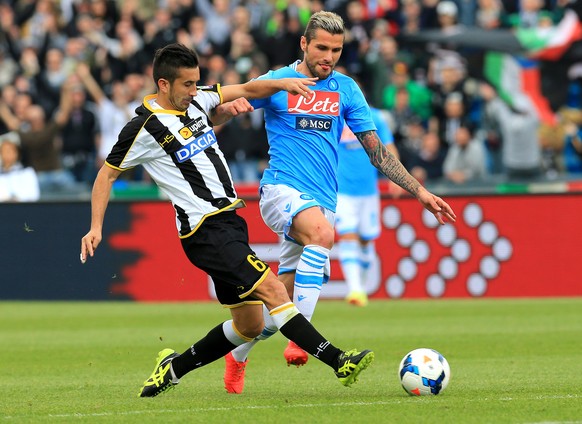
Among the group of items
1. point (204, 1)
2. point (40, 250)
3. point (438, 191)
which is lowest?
point (40, 250)

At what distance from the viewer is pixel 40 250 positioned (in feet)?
57.0

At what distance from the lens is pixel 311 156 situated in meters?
8.63

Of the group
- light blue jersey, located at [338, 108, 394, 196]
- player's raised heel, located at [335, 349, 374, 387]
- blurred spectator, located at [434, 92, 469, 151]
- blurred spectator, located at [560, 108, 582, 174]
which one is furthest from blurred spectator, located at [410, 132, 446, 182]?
player's raised heel, located at [335, 349, 374, 387]

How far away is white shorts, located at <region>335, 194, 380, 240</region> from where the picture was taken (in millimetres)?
15609

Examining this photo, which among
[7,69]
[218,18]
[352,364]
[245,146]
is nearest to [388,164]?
[352,364]

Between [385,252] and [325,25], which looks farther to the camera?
[385,252]

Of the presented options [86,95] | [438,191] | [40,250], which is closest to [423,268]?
[438,191]

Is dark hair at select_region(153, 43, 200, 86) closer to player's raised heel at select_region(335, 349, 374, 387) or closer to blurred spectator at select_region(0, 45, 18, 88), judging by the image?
player's raised heel at select_region(335, 349, 374, 387)

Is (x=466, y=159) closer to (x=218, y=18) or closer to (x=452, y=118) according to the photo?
(x=452, y=118)

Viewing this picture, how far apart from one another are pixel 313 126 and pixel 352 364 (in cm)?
206

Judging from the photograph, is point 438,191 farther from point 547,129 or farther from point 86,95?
point 86,95

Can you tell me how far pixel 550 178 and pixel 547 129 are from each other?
1025mm

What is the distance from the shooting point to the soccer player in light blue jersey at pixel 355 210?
15461mm

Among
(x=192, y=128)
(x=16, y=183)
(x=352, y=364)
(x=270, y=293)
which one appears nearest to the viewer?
(x=352, y=364)
